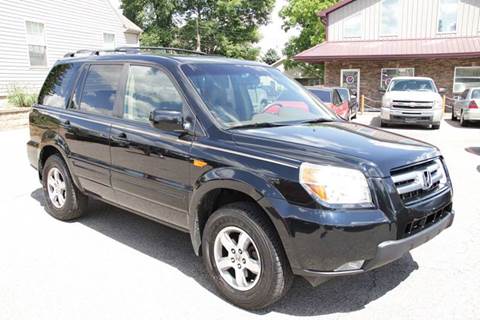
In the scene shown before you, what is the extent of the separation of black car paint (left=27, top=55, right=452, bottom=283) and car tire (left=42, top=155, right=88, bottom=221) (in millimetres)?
252

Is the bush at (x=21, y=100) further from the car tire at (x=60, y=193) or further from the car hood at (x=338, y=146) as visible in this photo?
the car hood at (x=338, y=146)

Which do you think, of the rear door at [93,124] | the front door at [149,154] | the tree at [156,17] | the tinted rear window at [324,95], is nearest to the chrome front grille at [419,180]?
the front door at [149,154]

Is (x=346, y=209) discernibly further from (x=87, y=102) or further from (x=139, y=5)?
(x=139, y=5)

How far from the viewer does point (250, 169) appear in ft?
10.3

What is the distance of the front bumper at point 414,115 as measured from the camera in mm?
14414

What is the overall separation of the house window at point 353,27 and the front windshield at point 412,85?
10.9 meters

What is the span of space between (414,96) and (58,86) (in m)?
12.3

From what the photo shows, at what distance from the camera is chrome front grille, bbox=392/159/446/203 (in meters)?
3.06

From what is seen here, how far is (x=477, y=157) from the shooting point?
943cm

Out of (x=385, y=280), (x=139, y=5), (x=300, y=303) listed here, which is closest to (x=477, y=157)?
(x=385, y=280)

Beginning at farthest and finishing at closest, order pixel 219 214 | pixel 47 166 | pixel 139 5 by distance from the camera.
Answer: pixel 139 5
pixel 47 166
pixel 219 214

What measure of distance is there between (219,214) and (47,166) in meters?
3.01

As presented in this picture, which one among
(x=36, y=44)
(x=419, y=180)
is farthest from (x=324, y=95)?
(x=36, y=44)

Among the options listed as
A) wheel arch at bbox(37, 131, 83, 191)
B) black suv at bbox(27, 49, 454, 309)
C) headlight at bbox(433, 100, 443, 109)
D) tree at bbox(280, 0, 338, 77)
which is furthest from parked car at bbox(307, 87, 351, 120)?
tree at bbox(280, 0, 338, 77)
